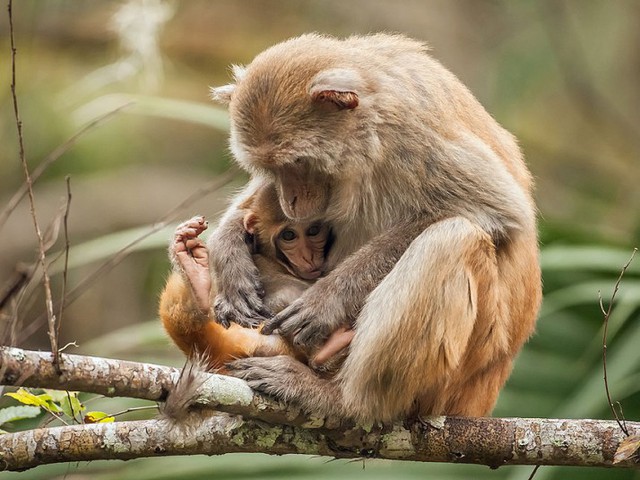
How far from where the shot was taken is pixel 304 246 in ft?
16.6

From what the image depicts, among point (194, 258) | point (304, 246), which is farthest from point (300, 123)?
point (194, 258)

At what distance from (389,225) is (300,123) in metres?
0.70

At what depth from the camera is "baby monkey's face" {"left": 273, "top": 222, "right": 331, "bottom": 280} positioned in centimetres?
505

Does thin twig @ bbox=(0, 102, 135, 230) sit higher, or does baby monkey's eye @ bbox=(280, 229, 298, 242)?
thin twig @ bbox=(0, 102, 135, 230)

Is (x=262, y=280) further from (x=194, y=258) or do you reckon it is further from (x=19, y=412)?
(x=19, y=412)

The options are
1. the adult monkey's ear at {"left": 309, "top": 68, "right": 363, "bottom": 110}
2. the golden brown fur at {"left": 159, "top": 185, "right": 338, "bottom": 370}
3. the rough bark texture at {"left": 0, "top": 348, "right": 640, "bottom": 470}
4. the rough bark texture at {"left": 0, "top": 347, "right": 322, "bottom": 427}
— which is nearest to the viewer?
the rough bark texture at {"left": 0, "top": 347, "right": 322, "bottom": 427}

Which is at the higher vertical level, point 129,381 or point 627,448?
point 129,381

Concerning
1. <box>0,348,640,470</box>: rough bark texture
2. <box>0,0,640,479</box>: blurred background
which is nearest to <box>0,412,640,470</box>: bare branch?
<box>0,348,640,470</box>: rough bark texture

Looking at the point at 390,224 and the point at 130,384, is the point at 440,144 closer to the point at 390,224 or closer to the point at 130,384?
the point at 390,224

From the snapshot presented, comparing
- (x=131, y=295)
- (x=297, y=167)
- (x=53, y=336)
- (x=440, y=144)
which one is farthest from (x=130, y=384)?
(x=131, y=295)

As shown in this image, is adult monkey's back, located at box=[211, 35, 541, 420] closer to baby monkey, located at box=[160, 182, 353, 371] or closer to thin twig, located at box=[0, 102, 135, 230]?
baby monkey, located at box=[160, 182, 353, 371]

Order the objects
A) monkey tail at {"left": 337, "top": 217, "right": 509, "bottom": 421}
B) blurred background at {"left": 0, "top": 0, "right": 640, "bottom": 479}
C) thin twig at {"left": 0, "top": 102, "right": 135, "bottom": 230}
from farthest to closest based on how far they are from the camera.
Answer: blurred background at {"left": 0, "top": 0, "right": 640, "bottom": 479}
monkey tail at {"left": 337, "top": 217, "right": 509, "bottom": 421}
thin twig at {"left": 0, "top": 102, "right": 135, "bottom": 230}

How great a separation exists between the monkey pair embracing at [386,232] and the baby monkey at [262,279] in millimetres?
53

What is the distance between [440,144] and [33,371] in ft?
7.91
